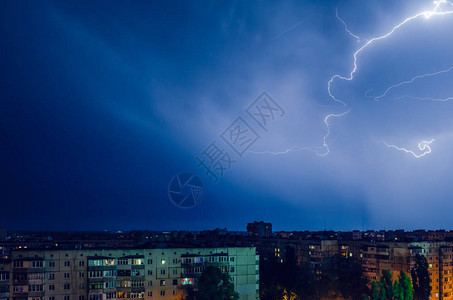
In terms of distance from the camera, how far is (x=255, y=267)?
134 ft

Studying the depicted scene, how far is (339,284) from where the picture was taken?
4506cm

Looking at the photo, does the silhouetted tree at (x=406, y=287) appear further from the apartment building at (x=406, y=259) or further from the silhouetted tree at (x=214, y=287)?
the silhouetted tree at (x=214, y=287)

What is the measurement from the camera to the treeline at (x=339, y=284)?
125 ft

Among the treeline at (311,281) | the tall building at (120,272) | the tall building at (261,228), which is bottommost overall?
the treeline at (311,281)

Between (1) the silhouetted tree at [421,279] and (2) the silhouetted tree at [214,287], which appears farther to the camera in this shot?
(1) the silhouetted tree at [421,279]

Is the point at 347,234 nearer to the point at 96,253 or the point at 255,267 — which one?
the point at 255,267

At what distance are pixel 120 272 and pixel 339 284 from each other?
21526 mm

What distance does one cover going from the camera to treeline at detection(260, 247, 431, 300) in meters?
38.2

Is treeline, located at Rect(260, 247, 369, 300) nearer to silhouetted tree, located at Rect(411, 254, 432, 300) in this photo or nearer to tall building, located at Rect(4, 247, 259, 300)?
silhouetted tree, located at Rect(411, 254, 432, 300)

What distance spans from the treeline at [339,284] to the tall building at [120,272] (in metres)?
7.18

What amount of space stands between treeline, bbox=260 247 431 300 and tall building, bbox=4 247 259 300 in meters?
7.18

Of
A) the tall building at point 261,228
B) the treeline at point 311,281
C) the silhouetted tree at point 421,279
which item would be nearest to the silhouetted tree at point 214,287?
the treeline at point 311,281

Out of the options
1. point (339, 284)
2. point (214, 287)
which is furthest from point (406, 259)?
point (214, 287)

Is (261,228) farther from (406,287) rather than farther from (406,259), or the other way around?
(406,287)
